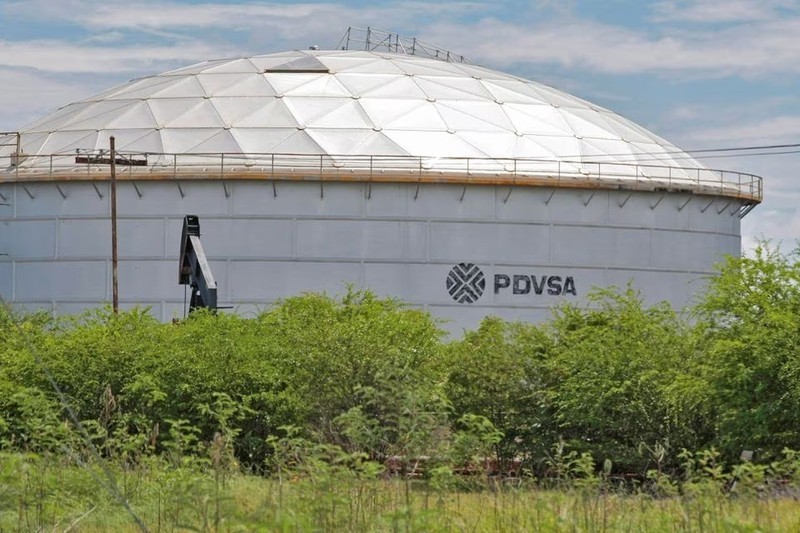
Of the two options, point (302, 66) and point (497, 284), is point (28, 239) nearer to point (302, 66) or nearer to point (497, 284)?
point (302, 66)

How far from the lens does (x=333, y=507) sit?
1154cm

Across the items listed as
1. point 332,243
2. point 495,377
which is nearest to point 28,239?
point 332,243

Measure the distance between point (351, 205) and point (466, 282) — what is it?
435cm

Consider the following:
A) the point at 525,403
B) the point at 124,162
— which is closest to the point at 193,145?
the point at 124,162

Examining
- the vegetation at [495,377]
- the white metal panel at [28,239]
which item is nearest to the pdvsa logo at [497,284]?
the vegetation at [495,377]

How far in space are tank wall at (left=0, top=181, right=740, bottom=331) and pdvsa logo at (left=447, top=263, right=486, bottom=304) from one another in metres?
0.06

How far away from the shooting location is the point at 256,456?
28.8 m

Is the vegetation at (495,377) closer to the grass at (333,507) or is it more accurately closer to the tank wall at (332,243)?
the grass at (333,507)

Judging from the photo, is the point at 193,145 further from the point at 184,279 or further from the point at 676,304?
the point at 676,304

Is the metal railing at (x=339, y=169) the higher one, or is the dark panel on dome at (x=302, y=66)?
the dark panel on dome at (x=302, y=66)

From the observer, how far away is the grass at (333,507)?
442 inches

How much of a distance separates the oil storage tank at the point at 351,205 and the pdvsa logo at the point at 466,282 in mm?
63

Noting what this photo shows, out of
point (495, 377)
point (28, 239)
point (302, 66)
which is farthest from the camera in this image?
point (302, 66)

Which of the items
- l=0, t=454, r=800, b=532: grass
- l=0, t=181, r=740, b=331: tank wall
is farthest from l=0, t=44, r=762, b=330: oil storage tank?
l=0, t=454, r=800, b=532: grass
